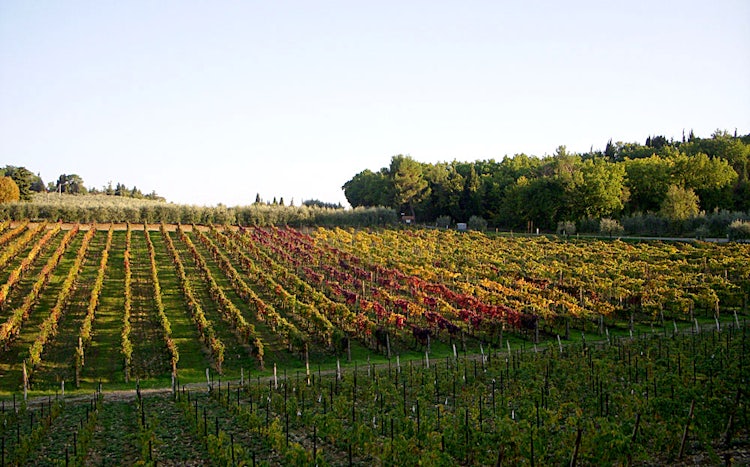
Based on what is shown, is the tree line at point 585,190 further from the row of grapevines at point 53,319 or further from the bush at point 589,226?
the row of grapevines at point 53,319

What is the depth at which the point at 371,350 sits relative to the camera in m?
28.7

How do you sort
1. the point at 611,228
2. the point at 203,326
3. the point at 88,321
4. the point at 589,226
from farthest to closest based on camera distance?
the point at 589,226 → the point at 611,228 → the point at 203,326 → the point at 88,321

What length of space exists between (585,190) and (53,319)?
51.9 m

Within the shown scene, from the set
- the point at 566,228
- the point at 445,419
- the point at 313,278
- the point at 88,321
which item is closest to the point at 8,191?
the point at 313,278

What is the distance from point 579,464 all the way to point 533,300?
20.6 m

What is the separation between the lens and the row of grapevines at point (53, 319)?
965 inches

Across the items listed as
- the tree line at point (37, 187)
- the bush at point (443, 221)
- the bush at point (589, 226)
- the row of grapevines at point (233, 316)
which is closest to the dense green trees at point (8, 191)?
the tree line at point (37, 187)

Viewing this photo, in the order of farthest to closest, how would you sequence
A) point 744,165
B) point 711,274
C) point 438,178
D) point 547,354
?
point 438,178, point 744,165, point 711,274, point 547,354

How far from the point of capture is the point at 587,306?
3281 centimetres

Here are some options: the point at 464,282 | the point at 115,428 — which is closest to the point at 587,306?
the point at 464,282

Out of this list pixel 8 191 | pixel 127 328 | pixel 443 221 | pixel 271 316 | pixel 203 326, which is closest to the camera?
pixel 127 328

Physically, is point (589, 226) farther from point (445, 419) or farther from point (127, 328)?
point (445, 419)

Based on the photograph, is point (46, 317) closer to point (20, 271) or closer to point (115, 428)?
point (20, 271)

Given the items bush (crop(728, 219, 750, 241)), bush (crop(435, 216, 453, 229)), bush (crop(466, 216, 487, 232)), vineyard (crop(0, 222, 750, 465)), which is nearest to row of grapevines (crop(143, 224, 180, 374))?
vineyard (crop(0, 222, 750, 465))
